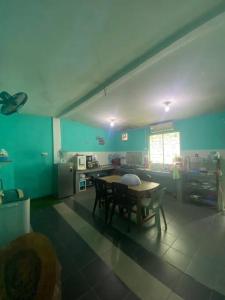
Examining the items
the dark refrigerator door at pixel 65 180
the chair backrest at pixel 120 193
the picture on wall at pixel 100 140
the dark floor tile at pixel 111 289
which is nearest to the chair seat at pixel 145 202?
the chair backrest at pixel 120 193

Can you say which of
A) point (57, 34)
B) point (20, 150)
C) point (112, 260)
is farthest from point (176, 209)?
point (20, 150)

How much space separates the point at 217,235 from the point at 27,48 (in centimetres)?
359

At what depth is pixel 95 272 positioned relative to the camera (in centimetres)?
154

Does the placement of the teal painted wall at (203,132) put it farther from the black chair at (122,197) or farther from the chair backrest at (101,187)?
the chair backrest at (101,187)

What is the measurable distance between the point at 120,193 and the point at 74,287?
1.35m

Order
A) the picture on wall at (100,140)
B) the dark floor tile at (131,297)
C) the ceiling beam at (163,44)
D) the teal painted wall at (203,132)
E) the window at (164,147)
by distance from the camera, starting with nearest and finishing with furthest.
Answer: the ceiling beam at (163,44)
the dark floor tile at (131,297)
the teal painted wall at (203,132)
the window at (164,147)
the picture on wall at (100,140)

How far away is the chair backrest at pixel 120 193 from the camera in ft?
7.86

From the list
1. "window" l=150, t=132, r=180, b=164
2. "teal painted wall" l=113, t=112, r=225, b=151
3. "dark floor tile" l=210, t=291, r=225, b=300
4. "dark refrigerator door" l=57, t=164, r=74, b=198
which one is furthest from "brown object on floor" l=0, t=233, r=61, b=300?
"teal painted wall" l=113, t=112, r=225, b=151

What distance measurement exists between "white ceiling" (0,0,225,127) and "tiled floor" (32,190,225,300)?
2.37 m

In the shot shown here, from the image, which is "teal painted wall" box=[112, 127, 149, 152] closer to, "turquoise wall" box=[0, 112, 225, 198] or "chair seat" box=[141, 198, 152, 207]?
"turquoise wall" box=[0, 112, 225, 198]

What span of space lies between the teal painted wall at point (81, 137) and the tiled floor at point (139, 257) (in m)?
2.37

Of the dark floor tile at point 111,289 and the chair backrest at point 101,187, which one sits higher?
the chair backrest at point 101,187

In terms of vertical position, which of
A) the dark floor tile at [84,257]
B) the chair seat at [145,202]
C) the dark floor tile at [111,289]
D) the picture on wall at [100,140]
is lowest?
the dark floor tile at [84,257]

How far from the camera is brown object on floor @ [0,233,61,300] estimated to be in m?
0.99
